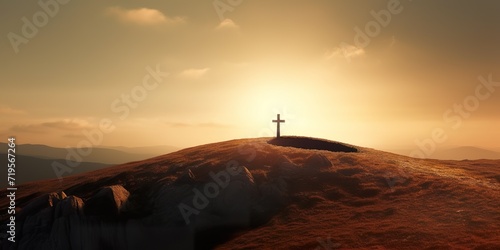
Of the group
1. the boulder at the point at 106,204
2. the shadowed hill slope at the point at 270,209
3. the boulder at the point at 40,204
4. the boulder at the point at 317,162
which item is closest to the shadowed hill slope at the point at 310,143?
the boulder at the point at 317,162

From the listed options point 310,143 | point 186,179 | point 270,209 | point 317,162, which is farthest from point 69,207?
point 310,143

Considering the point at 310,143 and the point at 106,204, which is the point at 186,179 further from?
the point at 310,143

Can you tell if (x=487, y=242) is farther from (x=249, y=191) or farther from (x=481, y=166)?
(x=481, y=166)

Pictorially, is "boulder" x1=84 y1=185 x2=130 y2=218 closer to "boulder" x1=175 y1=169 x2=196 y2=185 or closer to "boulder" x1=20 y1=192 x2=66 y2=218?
"boulder" x1=20 y1=192 x2=66 y2=218

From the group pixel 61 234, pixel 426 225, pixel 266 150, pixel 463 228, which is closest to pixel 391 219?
pixel 426 225

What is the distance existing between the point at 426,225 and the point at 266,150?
76.7ft

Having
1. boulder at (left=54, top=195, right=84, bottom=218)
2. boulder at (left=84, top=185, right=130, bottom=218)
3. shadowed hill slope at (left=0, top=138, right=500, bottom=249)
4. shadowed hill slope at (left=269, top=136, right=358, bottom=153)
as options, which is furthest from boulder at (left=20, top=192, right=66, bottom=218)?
shadowed hill slope at (left=269, top=136, right=358, bottom=153)

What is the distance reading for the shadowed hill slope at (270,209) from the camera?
2599 centimetres

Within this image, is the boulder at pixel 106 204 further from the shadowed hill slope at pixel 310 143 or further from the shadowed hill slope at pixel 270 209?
the shadowed hill slope at pixel 310 143

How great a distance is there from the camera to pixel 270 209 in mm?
34188

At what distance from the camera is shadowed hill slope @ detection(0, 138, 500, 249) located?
2599 cm

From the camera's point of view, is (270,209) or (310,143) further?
(310,143)

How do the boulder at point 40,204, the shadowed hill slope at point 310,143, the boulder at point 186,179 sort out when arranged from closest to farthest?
the boulder at point 40,204, the boulder at point 186,179, the shadowed hill slope at point 310,143

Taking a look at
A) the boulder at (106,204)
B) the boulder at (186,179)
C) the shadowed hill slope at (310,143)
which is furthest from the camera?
the shadowed hill slope at (310,143)
